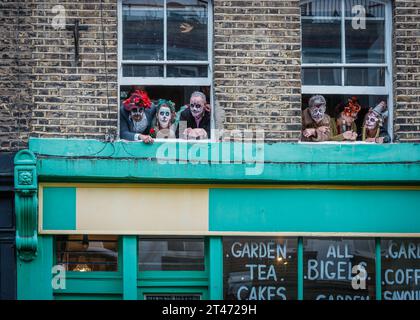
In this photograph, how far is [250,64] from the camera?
10500 mm

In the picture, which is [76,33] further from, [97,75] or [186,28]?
[186,28]

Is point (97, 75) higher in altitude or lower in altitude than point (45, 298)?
higher

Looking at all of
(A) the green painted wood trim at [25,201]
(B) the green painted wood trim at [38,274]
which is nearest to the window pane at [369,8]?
(A) the green painted wood trim at [25,201]

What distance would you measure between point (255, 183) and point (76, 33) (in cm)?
266

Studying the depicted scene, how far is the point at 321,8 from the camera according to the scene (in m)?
10.8

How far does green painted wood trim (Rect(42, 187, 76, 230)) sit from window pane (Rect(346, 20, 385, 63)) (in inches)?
144

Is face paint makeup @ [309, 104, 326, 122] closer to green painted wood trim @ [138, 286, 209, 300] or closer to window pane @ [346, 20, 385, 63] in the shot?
window pane @ [346, 20, 385, 63]

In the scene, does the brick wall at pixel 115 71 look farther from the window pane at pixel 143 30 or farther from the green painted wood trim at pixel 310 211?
the green painted wood trim at pixel 310 211

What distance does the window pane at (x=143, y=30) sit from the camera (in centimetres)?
1066
